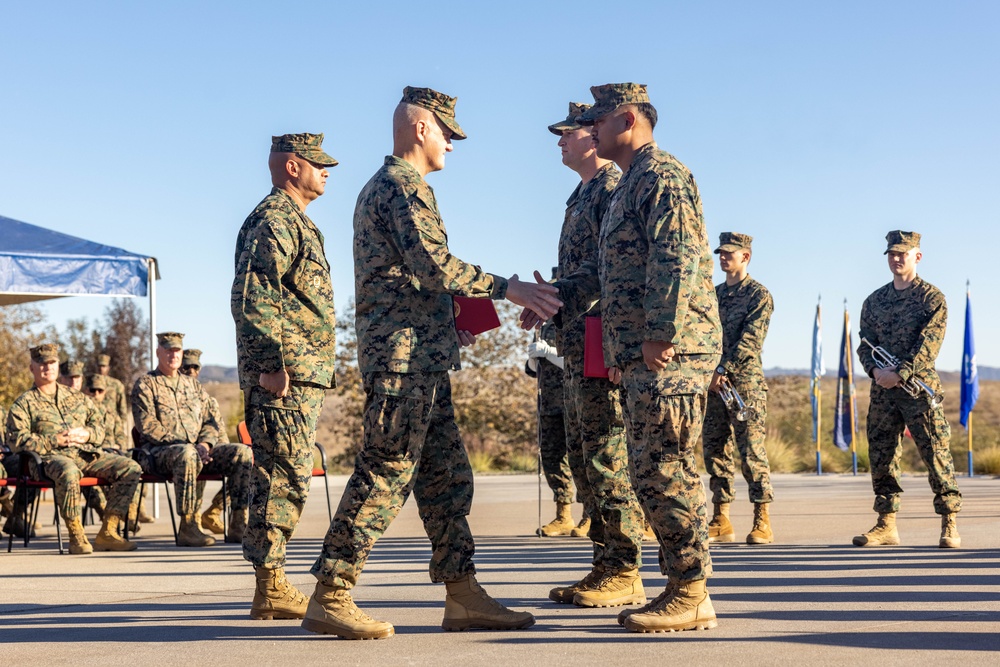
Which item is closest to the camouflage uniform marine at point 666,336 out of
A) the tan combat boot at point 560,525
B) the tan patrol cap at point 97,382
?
the tan combat boot at point 560,525

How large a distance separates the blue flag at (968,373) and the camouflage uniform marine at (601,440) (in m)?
15.9

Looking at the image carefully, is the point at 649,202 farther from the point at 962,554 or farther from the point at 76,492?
the point at 76,492

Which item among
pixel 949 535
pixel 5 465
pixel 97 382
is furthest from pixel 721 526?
pixel 97 382

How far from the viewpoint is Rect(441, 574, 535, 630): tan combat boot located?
210 inches

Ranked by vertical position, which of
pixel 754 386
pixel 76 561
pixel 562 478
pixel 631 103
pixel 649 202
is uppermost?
pixel 631 103

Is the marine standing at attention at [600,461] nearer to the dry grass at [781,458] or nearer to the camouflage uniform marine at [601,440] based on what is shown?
the camouflage uniform marine at [601,440]

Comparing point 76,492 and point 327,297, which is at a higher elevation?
point 327,297

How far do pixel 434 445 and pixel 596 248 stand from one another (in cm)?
148

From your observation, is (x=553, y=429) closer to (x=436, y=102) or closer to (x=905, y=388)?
(x=905, y=388)

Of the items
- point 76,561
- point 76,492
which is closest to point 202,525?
point 76,492

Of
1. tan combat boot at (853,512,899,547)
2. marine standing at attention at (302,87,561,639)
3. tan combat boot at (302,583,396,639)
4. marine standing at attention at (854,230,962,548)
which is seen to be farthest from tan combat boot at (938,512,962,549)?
tan combat boot at (302,583,396,639)

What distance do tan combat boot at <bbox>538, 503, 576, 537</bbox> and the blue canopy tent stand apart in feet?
14.0

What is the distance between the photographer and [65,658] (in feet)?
16.0

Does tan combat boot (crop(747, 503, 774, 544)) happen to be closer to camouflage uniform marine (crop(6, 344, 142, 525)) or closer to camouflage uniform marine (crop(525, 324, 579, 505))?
camouflage uniform marine (crop(525, 324, 579, 505))
